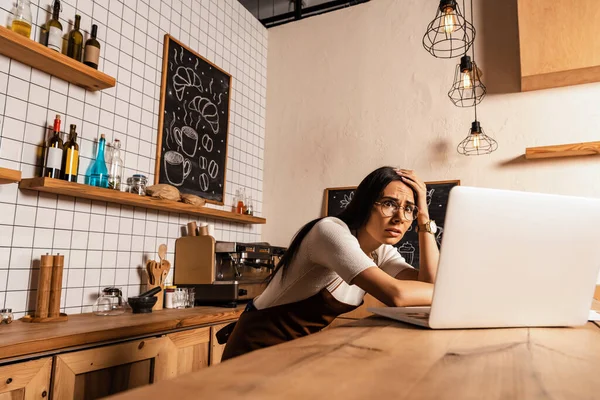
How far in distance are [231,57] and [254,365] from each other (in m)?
3.37

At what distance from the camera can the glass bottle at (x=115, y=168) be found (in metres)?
2.39

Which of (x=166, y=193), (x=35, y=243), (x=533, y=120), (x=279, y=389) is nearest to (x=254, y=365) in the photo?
(x=279, y=389)

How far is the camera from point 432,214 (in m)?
3.17

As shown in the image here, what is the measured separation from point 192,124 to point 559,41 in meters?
2.38

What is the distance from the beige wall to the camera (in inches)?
116

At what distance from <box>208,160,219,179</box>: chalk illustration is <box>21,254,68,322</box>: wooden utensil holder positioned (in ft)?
4.45

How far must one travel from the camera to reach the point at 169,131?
2.90m

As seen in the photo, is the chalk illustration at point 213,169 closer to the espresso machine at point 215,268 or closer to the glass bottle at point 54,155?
the espresso machine at point 215,268

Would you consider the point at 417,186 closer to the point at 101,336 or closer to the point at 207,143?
the point at 101,336

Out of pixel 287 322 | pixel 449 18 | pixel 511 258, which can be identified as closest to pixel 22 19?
pixel 287 322

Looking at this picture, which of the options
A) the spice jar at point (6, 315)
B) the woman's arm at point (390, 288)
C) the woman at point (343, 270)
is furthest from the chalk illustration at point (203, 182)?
the woman's arm at point (390, 288)

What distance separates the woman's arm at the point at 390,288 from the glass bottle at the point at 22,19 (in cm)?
187

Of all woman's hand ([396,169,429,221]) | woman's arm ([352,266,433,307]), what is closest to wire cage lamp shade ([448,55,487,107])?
woman's hand ([396,169,429,221])

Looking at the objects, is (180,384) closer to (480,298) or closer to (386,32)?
(480,298)
